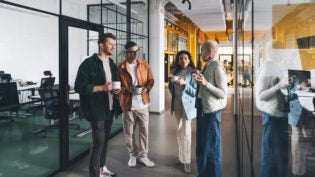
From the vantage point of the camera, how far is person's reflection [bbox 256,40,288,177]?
2.32 feet

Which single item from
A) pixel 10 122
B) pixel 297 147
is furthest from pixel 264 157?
pixel 10 122

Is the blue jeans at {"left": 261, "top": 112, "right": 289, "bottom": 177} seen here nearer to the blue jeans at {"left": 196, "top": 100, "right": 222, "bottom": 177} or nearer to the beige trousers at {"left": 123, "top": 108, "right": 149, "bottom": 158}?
the blue jeans at {"left": 196, "top": 100, "right": 222, "bottom": 177}

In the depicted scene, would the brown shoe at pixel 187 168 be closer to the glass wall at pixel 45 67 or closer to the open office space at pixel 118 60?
the open office space at pixel 118 60

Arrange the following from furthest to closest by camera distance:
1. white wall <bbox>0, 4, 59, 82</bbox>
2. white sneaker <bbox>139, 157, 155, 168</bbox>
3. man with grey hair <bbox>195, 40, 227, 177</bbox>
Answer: white wall <bbox>0, 4, 59, 82</bbox>, white sneaker <bbox>139, 157, 155, 168</bbox>, man with grey hair <bbox>195, 40, 227, 177</bbox>

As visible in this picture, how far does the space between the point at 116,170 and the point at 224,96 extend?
1.79 metres

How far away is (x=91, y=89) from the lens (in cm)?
295

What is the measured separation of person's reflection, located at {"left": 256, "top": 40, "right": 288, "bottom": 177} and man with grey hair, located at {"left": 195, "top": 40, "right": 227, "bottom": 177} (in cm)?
187

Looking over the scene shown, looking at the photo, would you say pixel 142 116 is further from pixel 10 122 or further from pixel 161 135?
pixel 10 122

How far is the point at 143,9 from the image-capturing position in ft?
24.8

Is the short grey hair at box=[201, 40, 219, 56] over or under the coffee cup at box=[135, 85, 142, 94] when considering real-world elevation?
over

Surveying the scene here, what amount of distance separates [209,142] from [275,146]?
7.10ft

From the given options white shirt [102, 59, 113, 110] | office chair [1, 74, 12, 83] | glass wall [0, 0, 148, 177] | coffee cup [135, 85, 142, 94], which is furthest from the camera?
office chair [1, 74, 12, 83]

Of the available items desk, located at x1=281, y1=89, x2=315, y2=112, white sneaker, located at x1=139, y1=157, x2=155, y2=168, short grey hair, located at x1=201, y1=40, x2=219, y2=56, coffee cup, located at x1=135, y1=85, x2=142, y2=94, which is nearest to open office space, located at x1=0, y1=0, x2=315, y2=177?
desk, located at x1=281, y1=89, x2=315, y2=112

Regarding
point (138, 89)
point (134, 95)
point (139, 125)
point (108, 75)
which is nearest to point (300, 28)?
point (108, 75)
